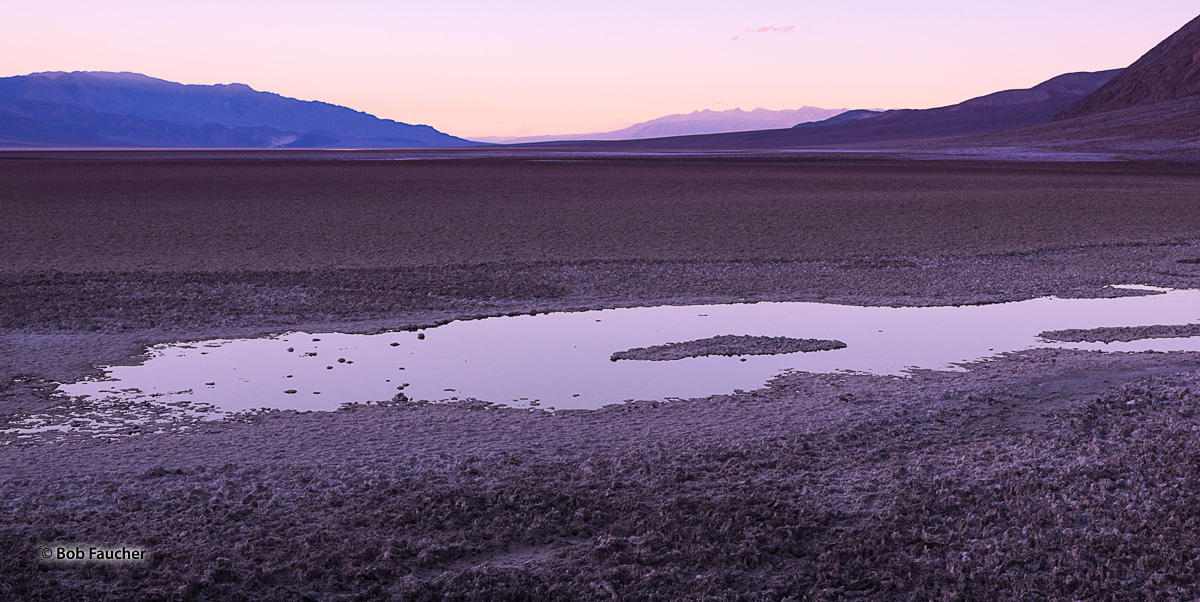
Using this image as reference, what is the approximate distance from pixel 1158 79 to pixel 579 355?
11553cm

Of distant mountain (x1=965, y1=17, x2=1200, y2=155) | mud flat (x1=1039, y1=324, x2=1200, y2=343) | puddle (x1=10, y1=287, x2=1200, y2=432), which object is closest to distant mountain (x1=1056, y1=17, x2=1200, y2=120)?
distant mountain (x1=965, y1=17, x2=1200, y2=155)

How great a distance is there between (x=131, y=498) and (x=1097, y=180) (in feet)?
112

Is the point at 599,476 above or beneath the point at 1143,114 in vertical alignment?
beneath

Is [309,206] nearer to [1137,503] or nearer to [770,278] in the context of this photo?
[770,278]

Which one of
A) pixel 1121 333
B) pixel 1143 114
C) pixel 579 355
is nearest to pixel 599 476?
pixel 579 355

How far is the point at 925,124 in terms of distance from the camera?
148625 mm

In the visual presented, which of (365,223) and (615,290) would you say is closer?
(615,290)

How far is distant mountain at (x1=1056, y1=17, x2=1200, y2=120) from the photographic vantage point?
333ft

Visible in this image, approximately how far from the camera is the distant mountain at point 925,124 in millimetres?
136750

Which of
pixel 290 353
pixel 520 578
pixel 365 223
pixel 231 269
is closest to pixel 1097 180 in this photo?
pixel 365 223

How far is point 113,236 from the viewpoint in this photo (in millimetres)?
17734

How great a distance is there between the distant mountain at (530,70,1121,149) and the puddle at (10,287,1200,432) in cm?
11924

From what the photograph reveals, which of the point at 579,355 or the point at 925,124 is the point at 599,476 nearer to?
the point at 579,355

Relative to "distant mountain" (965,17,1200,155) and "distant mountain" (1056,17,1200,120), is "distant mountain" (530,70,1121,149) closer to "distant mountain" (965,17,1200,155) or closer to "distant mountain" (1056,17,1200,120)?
"distant mountain" (1056,17,1200,120)
